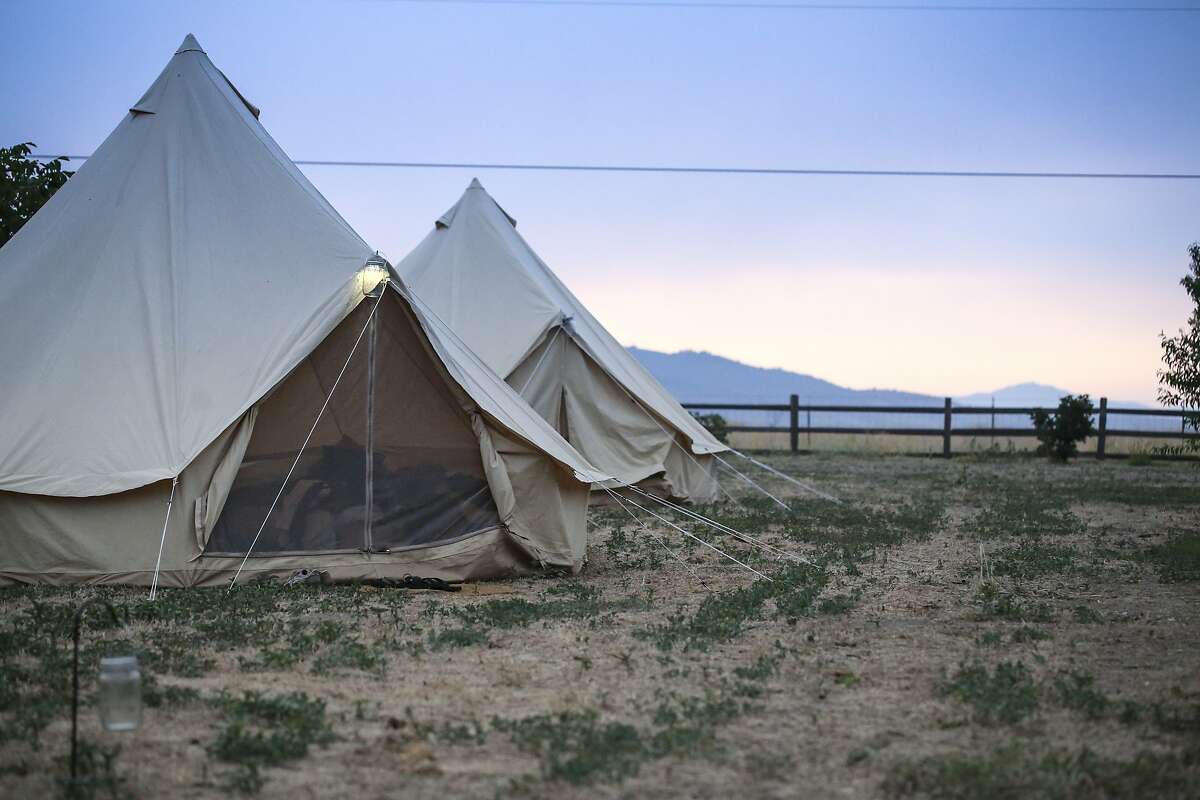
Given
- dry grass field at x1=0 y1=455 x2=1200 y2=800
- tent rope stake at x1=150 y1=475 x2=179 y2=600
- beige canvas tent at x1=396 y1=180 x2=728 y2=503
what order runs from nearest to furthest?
dry grass field at x1=0 y1=455 x2=1200 y2=800
tent rope stake at x1=150 y1=475 x2=179 y2=600
beige canvas tent at x1=396 y1=180 x2=728 y2=503

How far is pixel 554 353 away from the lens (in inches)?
498

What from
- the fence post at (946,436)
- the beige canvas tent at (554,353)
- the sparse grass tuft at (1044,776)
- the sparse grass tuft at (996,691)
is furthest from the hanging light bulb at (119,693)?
the fence post at (946,436)

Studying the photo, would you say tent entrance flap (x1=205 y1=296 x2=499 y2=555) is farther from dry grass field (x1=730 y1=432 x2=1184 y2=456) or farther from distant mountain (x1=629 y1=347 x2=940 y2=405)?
distant mountain (x1=629 y1=347 x2=940 y2=405)

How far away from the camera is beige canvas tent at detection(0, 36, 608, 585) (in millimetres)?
7297

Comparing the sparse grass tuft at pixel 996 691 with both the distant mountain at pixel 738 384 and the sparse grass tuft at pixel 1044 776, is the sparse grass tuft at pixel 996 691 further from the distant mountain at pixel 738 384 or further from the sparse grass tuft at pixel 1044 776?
the distant mountain at pixel 738 384

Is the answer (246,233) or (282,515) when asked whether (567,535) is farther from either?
(246,233)

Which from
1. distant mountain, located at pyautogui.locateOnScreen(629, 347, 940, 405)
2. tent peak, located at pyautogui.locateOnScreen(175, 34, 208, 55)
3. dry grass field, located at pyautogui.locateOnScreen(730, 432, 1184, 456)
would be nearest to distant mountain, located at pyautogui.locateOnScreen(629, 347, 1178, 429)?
distant mountain, located at pyautogui.locateOnScreen(629, 347, 940, 405)

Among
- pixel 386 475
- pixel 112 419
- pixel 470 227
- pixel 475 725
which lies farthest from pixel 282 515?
pixel 470 227

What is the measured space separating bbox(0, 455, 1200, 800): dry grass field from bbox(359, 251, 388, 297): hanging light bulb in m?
2.07

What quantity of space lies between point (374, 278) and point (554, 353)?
4.78 meters

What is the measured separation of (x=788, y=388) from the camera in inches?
6245

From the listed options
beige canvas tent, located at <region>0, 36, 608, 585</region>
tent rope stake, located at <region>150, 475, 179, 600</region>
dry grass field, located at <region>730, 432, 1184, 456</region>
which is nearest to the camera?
tent rope stake, located at <region>150, 475, 179, 600</region>

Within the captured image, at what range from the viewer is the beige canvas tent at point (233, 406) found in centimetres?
730

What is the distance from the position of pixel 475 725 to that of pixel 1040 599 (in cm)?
437
